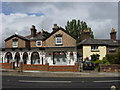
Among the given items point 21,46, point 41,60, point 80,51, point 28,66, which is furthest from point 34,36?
point 28,66

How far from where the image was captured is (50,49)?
33.7m

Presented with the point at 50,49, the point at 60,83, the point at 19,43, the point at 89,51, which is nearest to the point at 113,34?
the point at 89,51

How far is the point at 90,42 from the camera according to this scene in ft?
123

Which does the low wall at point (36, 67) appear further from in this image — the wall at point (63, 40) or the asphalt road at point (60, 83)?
the asphalt road at point (60, 83)

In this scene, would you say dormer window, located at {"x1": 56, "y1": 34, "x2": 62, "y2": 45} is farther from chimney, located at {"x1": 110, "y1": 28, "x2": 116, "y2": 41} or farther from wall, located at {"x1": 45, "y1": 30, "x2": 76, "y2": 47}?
chimney, located at {"x1": 110, "y1": 28, "x2": 116, "y2": 41}

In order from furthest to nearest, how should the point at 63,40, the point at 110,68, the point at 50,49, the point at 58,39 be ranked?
the point at 58,39 < the point at 63,40 < the point at 50,49 < the point at 110,68

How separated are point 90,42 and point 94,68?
10711mm

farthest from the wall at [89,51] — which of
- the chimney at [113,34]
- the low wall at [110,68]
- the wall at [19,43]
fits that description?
the wall at [19,43]

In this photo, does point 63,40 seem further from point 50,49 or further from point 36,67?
point 36,67

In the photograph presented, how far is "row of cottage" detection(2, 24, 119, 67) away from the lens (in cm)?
3309

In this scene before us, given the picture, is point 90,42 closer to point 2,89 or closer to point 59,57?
point 59,57

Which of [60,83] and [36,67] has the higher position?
[36,67]

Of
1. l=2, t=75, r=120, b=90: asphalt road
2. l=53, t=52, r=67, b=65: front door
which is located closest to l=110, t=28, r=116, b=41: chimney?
l=53, t=52, r=67, b=65: front door

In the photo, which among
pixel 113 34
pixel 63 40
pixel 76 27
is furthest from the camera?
pixel 76 27
